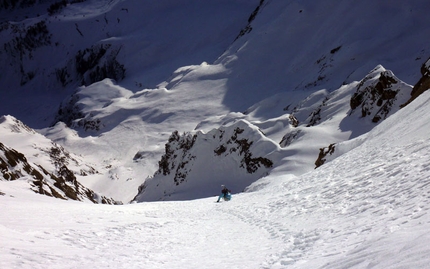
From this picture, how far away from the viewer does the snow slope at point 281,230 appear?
789 centimetres

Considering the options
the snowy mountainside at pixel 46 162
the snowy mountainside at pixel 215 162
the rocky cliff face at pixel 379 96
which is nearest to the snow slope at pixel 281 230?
the snowy mountainside at pixel 46 162

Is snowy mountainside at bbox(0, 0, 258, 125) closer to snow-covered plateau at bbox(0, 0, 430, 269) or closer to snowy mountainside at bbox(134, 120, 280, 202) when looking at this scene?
snow-covered plateau at bbox(0, 0, 430, 269)

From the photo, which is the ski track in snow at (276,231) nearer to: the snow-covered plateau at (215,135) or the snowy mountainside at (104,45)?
the snow-covered plateau at (215,135)

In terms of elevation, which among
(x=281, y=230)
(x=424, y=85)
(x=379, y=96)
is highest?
(x=379, y=96)

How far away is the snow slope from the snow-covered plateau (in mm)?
61

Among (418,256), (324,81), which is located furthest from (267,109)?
(418,256)

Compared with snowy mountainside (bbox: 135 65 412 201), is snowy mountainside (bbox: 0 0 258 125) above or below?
above

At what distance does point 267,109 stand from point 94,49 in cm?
8142

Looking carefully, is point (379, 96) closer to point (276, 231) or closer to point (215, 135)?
point (215, 135)

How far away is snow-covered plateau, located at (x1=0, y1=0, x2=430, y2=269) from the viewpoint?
33.7ft

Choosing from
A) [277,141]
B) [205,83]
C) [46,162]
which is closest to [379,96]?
[277,141]

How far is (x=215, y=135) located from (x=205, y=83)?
41062mm

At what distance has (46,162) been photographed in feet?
192

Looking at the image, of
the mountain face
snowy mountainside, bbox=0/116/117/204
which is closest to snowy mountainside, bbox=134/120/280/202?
the mountain face
